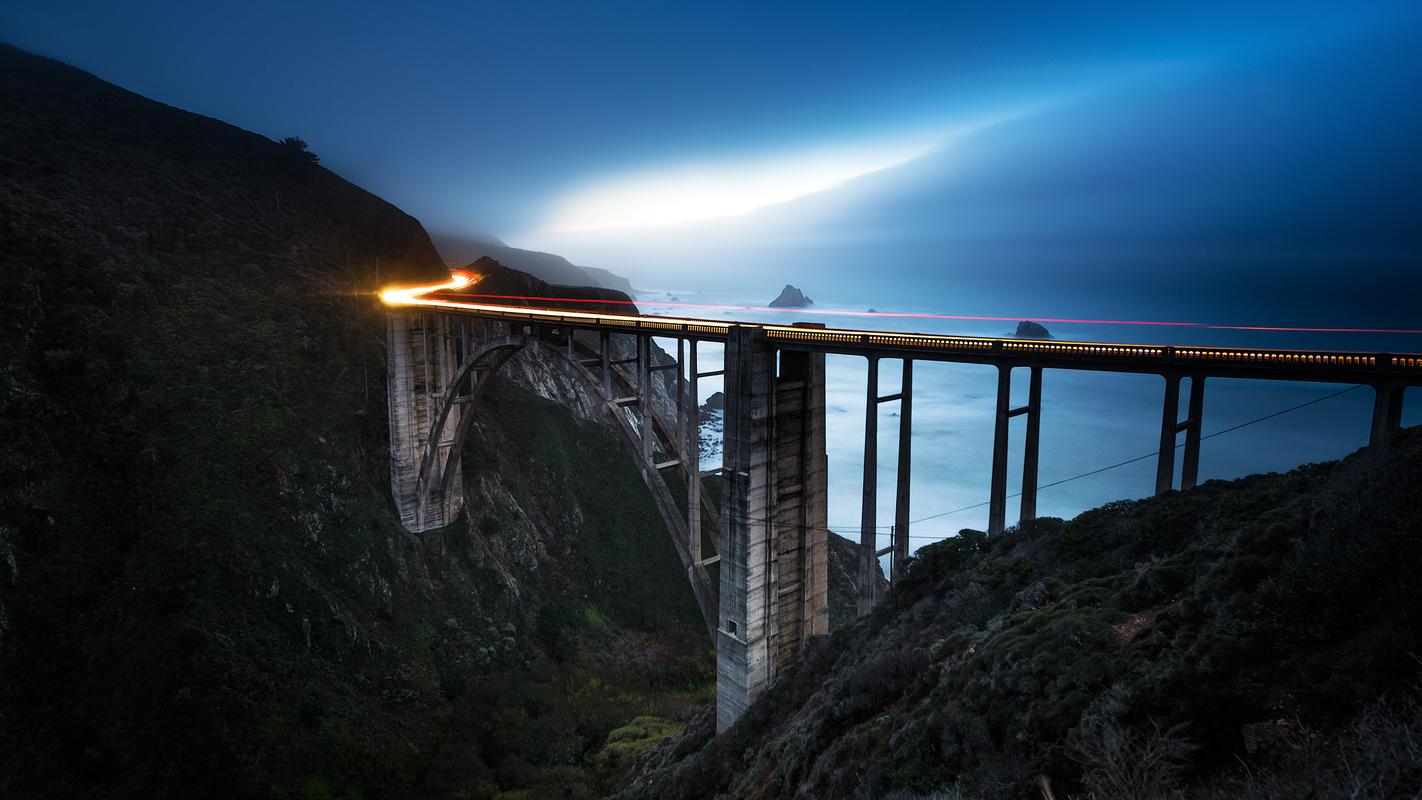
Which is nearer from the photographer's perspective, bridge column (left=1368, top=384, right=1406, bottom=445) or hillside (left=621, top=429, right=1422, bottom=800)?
hillside (left=621, top=429, right=1422, bottom=800)

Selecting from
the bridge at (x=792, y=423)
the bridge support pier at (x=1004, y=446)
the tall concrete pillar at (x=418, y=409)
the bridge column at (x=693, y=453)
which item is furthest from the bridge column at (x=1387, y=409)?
the tall concrete pillar at (x=418, y=409)

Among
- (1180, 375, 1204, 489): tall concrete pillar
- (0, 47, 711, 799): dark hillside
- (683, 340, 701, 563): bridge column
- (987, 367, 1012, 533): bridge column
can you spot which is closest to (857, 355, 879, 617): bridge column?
(987, 367, 1012, 533): bridge column

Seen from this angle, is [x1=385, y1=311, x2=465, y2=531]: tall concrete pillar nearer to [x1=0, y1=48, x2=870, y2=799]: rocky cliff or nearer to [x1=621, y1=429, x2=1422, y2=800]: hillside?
[x1=0, y1=48, x2=870, y2=799]: rocky cliff

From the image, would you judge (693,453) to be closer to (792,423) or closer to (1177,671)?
(792,423)

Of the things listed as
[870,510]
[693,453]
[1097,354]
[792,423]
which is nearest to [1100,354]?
[1097,354]

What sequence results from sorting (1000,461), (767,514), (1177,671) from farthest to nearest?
(767,514) < (1000,461) < (1177,671)
